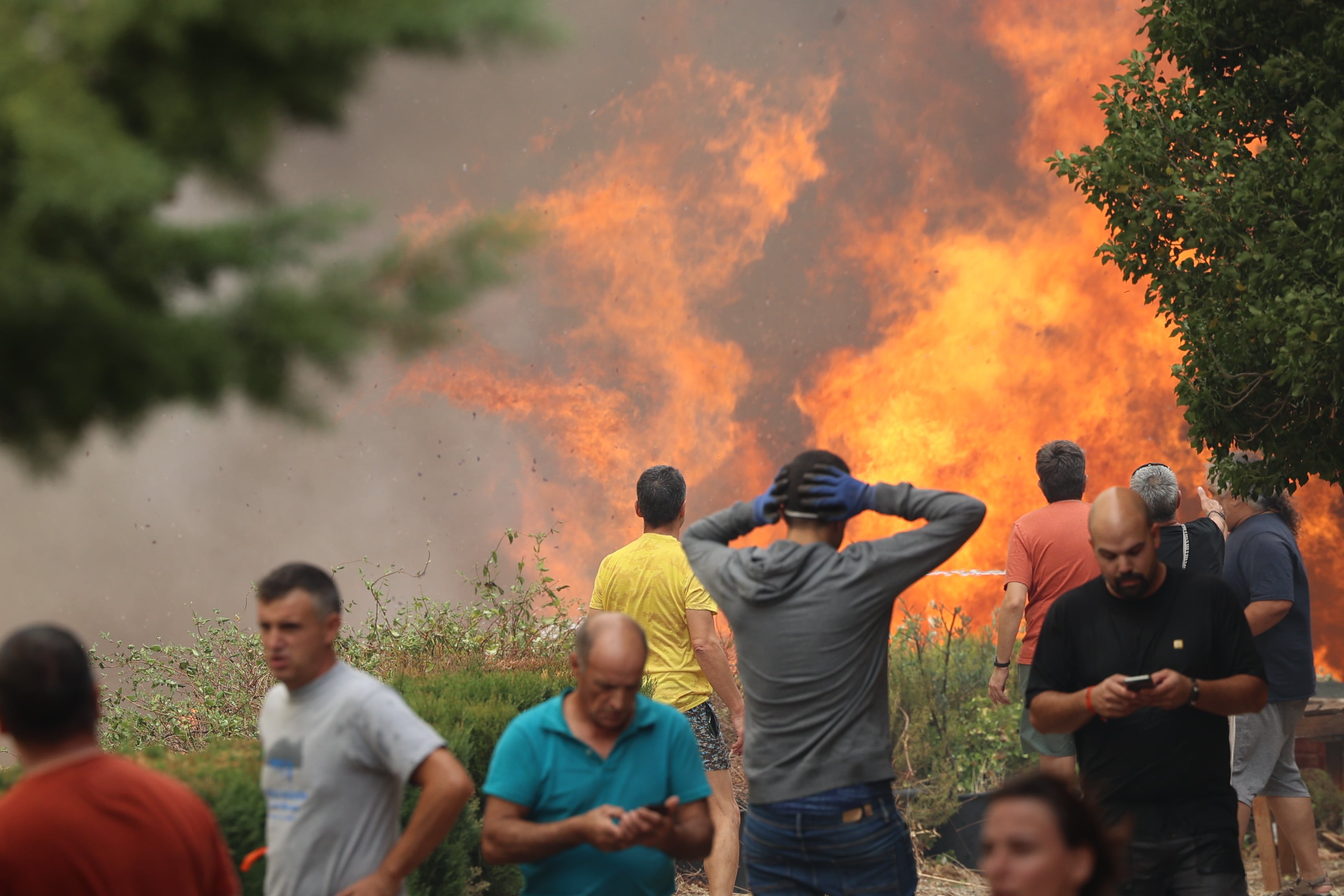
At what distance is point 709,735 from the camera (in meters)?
5.56

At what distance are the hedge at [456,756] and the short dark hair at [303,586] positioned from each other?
0.90 metres

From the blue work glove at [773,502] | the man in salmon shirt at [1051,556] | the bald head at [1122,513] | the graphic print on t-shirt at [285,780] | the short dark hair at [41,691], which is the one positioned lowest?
the graphic print on t-shirt at [285,780]

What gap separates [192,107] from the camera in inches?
76.8

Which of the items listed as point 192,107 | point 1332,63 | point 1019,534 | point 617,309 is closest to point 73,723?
point 192,107

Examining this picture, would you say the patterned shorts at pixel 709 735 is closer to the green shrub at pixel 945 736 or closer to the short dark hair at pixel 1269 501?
the green shrub at pixel 945 736

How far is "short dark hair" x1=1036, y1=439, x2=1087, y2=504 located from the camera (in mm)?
5691

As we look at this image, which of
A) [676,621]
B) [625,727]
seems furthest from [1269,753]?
[625,727]

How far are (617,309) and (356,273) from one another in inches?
492

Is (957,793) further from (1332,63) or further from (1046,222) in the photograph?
(1046,222)

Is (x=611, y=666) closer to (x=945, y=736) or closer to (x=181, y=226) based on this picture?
(x=181, y=226)

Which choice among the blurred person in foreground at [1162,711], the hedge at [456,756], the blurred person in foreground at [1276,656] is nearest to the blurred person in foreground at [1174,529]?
the blurred person in foreground at [1276,656]

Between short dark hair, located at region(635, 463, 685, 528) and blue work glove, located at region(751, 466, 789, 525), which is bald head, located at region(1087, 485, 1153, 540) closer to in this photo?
blue work glove, located at region(751, 466, 789, 525)

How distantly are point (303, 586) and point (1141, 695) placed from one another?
7.68 ft

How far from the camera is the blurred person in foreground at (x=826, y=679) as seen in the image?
3395mm
